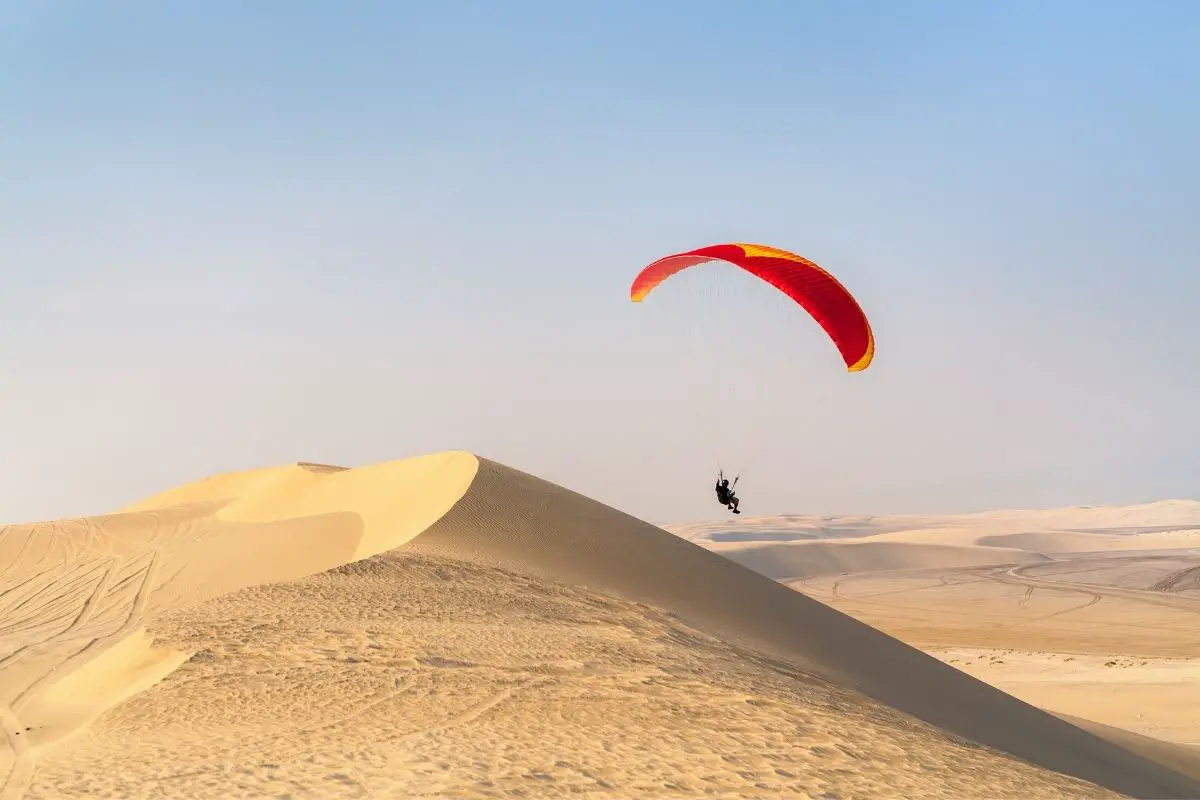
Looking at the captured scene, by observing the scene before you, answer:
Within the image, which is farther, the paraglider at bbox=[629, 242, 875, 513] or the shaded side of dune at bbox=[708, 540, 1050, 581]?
the shaded side of dune at bbox=[708, 540, 1050, 581]

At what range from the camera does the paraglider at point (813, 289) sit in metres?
14.4

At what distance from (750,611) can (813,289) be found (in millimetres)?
5135

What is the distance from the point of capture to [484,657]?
10008mm

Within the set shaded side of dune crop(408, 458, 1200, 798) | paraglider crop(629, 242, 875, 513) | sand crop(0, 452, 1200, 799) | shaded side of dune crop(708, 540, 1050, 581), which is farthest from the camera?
shaded side of dune crop(708, 540, 1050, 581)

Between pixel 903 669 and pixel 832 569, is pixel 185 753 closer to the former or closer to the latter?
pixel 903 669

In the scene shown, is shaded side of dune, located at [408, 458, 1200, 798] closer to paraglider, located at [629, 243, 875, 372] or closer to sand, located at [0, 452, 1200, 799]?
sand, located at [0, 452, 1200, 799]

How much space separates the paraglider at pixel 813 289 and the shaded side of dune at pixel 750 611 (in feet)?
13.9

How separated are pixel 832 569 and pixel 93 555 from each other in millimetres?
46920

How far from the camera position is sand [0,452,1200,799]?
24.3 feet

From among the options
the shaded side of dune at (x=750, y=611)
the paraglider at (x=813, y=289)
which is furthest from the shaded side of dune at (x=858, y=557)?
the paraglider at (x=813, y=289)

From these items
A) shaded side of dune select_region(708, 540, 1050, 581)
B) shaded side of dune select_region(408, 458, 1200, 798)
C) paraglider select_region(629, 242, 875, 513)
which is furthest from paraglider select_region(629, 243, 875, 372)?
shaded side of dune select_region(708, 540, 1050, 581)

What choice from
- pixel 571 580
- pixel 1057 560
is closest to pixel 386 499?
pixel 571 580

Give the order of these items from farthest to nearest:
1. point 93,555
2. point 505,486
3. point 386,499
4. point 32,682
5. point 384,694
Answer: point 93,555 < point 386,499 < point 505,486 < point 32,682 < point 384,694

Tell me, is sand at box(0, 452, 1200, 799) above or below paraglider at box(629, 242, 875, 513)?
below
